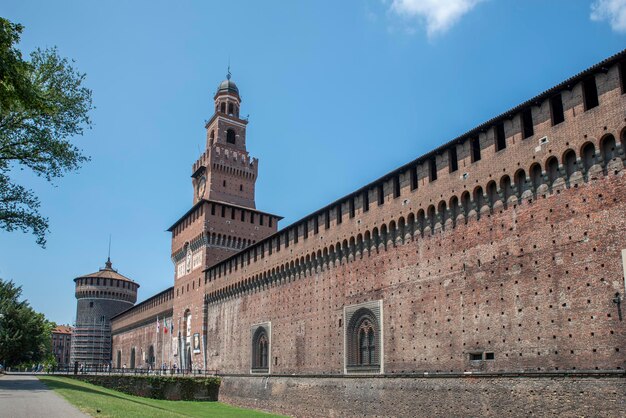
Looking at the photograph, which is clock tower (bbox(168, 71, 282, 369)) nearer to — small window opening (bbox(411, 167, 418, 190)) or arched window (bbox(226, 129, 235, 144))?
arched window (bbox(226, 129, 235, 144))

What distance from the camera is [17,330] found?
122 ft

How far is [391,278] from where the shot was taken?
21.2 m

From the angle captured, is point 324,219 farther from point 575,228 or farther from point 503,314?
point 575,228

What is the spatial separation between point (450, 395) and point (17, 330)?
1195 inches

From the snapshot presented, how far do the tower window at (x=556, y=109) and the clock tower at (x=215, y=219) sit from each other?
25.1 metres

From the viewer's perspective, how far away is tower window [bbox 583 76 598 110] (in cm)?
1498

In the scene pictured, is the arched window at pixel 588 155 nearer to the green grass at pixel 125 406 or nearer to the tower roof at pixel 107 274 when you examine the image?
the green grass at pixel 125 406

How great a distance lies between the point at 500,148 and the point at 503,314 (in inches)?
195

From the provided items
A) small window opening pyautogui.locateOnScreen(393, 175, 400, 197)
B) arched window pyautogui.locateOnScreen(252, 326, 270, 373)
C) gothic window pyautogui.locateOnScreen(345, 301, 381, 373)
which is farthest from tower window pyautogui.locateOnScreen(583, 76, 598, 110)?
arched window pyautogui.locateOnScreen(252, 326, 270, 373)

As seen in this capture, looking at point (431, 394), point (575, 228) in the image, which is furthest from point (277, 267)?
point (575, 228)

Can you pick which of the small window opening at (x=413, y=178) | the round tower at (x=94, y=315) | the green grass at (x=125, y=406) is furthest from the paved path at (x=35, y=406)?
the round tower at (x=94, y=315)

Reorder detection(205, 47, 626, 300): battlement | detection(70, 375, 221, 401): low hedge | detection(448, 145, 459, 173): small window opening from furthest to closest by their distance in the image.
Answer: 1. detection(70, 375, 221, 401): low hedge
2. detection(448, 145, 459, 173): small window opening
3. detection(205, 47, 626, 300): battlement

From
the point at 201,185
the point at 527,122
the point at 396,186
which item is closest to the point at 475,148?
the point at 527,122

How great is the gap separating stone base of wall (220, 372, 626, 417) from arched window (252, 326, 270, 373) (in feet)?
5.14
